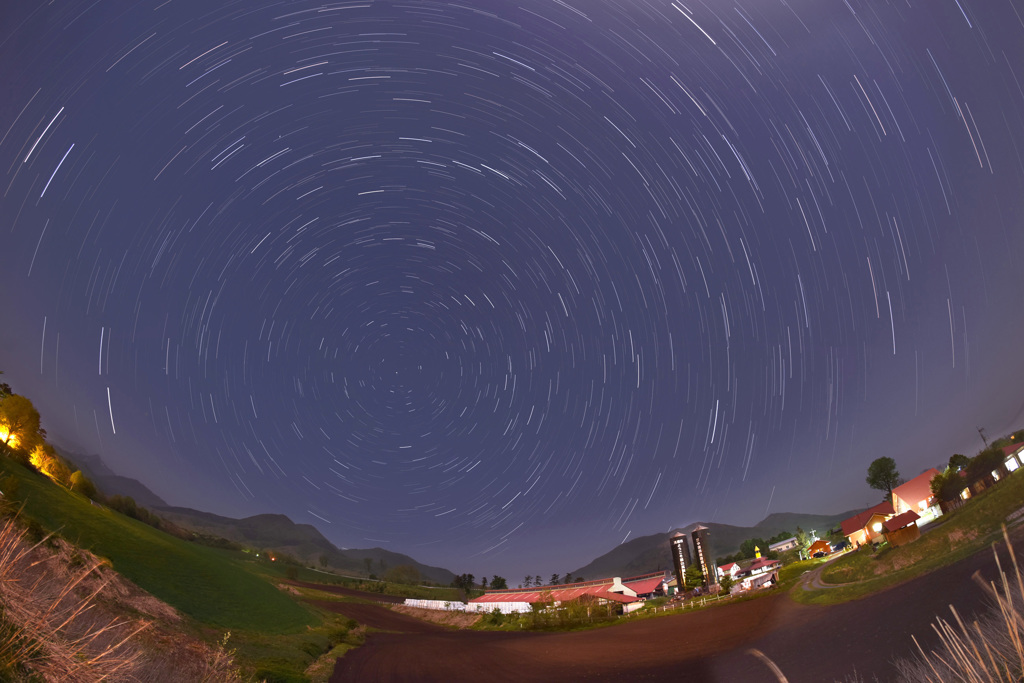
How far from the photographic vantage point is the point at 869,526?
42.8 m

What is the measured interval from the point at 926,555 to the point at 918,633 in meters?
7.62

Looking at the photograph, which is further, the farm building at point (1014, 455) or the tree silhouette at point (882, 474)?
the tree silhouette at point (882, 474)

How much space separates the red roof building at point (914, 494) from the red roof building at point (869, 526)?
A: 1.82 metres

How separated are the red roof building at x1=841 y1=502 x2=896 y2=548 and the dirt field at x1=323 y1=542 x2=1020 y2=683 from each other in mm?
10915

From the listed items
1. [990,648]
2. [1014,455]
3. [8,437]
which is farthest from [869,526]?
[8,437]

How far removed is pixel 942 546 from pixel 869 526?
24133mm

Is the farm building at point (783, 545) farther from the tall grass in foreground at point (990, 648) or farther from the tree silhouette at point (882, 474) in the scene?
the tall grass in foreground at point (990, 648)

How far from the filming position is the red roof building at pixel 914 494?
34.0m

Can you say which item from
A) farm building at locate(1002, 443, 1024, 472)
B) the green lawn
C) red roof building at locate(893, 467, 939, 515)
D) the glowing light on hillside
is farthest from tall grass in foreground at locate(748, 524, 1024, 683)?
the glowing light on hillside

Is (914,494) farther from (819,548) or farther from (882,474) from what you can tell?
(819,548)

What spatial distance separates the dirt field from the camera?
19.2 m

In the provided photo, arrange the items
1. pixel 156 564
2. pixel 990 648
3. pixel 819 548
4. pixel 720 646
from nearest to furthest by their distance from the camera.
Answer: pixel 990 648 < pixel 156 564 < pixel 720 646 < pixel 819 548

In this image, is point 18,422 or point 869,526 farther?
point 869,526

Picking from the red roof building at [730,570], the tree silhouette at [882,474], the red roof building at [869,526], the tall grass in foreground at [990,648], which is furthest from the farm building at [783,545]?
the tall grass in foreground at [990,648]
